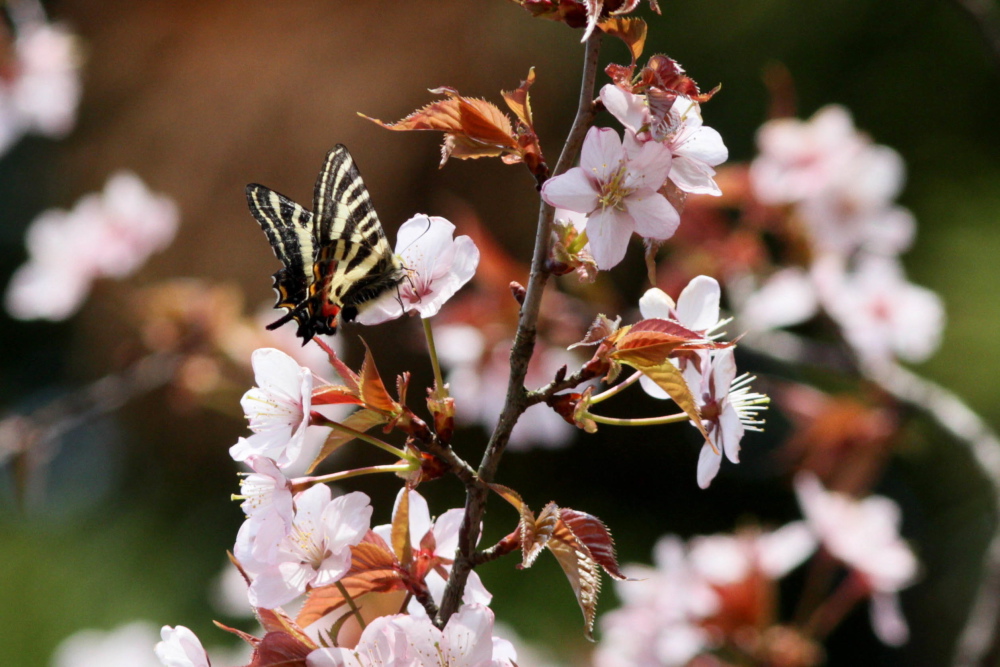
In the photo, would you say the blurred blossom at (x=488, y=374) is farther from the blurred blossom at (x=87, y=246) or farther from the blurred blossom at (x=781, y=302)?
the blurred blossom at (x=87, y=246)

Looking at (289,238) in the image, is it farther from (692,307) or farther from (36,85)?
(36,85)

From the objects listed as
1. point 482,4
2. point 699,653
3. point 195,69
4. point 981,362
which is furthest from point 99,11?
point 699,653

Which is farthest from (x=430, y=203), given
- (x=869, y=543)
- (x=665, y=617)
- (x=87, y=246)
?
(x=665, y=617)

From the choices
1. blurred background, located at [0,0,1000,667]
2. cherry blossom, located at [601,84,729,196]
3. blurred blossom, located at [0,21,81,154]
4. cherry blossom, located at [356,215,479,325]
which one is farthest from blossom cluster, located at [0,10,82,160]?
cherry blossom, located at [601,84,729,196]

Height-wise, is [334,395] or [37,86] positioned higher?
[334,395]

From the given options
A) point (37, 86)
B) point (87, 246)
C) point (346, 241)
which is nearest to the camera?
point (346, 241)

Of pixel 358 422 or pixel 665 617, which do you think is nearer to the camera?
pixel 358 422

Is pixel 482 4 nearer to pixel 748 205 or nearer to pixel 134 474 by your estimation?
pixel 134 474
